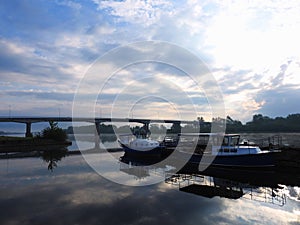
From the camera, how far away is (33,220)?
42.6ft

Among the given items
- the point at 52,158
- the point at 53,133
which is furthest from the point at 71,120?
the point at 52,158

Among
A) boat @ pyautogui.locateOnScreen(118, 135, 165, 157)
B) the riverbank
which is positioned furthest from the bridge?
boat @ pyautogui.locateOnScreen(118, 135, 165, 157)

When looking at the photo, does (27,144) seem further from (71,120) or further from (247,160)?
(247,160)

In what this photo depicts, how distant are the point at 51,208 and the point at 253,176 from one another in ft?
62.8

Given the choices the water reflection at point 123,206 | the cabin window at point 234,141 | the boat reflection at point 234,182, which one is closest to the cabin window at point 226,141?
the cabin window at point 234,141

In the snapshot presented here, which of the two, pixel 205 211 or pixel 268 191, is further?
pixel 268 191

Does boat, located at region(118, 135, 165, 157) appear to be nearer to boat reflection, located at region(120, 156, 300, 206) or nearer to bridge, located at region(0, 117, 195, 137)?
boat reflection, located at region(120, 156, 300, 206)

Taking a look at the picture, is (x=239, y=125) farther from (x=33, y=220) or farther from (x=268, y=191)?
(x=33, y=220)

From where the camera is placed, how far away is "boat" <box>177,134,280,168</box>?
87.9 ft

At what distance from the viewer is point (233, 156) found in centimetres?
2795

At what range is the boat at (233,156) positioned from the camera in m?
26.8

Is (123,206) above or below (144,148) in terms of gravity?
below

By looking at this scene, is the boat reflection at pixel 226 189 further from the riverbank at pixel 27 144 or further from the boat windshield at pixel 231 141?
the riverbank at pixel 27 144

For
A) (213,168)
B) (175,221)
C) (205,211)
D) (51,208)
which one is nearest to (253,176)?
(213,168)
